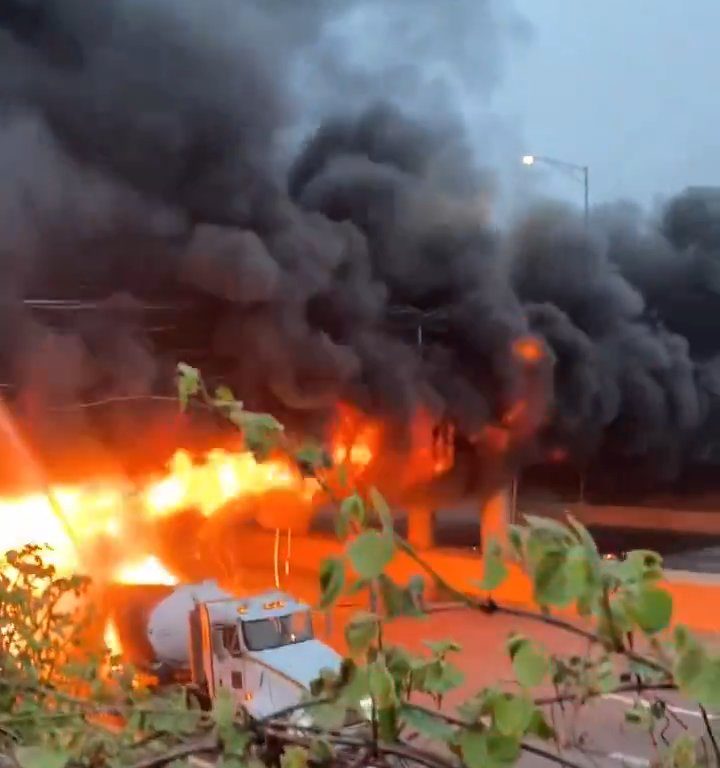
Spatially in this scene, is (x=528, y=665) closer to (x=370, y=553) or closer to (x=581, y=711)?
(x=370, y=553)

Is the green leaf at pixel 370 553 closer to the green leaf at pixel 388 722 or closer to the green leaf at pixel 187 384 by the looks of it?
the green leaf at pixel 388 722

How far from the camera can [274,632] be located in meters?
7.27

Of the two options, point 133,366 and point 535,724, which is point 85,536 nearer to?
point 133,366

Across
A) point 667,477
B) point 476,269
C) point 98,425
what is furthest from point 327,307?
point 667,477

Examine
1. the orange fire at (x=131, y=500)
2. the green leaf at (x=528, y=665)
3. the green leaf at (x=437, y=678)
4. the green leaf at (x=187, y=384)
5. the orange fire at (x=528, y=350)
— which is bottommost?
the orange fire at (x=131, y=500)

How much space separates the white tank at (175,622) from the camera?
25.5ft

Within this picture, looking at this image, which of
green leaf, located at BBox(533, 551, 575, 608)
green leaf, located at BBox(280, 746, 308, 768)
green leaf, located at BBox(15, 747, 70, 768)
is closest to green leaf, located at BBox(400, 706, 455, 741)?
green leaf, located at BBox(280, 746, 308, 768)

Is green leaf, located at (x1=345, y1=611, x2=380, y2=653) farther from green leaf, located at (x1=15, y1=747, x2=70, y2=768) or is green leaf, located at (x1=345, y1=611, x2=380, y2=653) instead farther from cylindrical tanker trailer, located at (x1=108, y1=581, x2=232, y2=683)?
cylindrical tanker trailer, located at (x1=108, y1=581, x2=232, y2=683)

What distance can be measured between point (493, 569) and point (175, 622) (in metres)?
7.36

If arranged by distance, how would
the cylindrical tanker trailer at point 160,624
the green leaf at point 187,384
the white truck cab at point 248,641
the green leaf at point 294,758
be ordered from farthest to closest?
the cylindrical tanker trailer at point 160,624, the white truck cab at point 248,641, the green leaf at point 187,384, the green leaf at point 294,758

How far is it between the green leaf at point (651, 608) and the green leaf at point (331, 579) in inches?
10.2

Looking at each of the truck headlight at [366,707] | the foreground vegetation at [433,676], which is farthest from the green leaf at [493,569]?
the truck headlight at [366,707]

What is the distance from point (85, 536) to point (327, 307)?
9.84 ft

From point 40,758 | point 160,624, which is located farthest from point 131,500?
point 40,758
